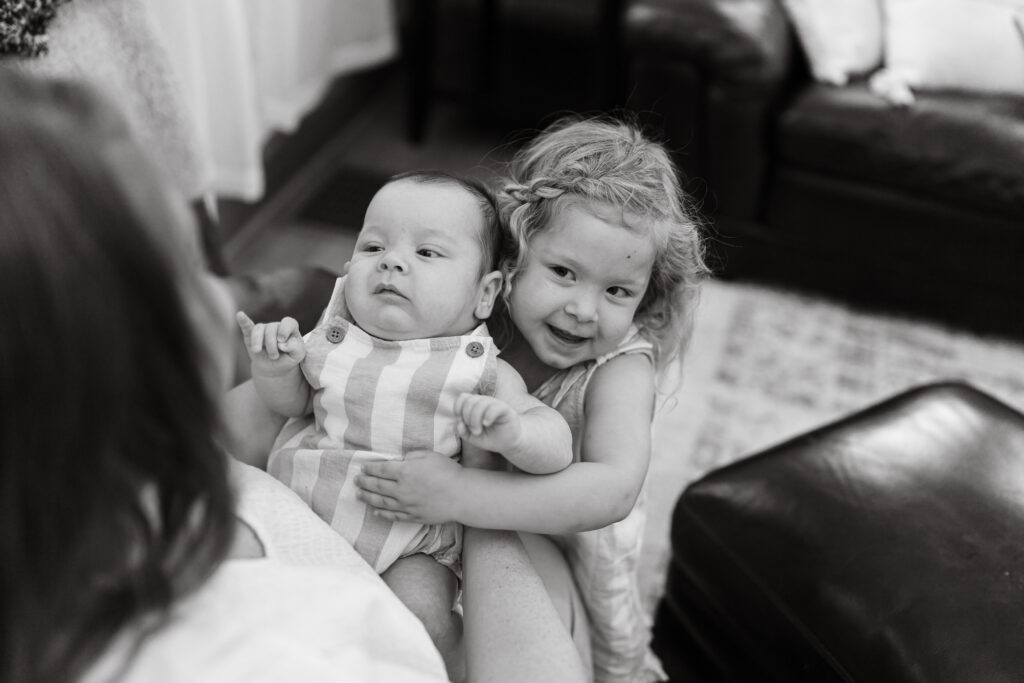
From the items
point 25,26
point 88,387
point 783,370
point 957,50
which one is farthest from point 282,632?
point 957,50

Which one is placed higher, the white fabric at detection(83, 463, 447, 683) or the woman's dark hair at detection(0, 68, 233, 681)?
the woman's dark hair at detection(0, 68, 233, 681)

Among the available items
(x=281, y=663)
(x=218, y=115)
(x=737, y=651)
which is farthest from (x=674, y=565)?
(x=218, y=115)

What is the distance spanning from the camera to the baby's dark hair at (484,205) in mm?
943

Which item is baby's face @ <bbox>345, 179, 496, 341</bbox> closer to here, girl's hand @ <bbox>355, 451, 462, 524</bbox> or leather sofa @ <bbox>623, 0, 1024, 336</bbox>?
girl's hand @ <bbox>355, 451, 462, 524</bbox>

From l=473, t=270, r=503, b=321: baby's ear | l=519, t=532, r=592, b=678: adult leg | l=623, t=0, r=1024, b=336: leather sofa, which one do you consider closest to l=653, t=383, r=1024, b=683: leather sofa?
l=519, t=532, r=592, b=678: adult leg

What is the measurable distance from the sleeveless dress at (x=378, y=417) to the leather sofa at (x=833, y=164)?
1.37 m

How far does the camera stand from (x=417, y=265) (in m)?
0.88

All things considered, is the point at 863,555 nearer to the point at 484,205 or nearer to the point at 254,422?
the point at 484,205

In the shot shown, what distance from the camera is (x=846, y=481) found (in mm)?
1170

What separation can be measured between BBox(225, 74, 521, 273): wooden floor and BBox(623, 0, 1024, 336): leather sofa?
1.81ft

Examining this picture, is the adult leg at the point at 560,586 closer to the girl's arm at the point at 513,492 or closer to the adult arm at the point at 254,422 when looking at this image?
the girl's arm at the point at 513,492

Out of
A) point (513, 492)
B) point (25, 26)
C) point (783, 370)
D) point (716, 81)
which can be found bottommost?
point (783, 370)

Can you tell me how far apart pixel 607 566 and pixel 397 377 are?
1.20ft

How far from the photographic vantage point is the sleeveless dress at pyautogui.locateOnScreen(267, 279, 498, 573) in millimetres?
874
